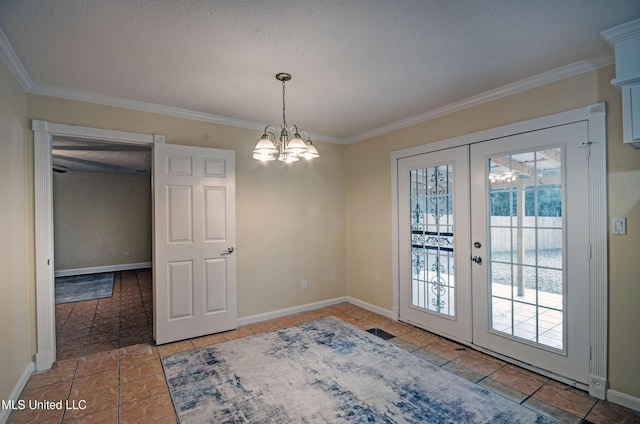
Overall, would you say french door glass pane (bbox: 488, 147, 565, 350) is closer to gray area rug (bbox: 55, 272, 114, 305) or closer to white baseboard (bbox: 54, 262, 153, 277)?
gray area rug (bbox: 55, 272, 114, 305)

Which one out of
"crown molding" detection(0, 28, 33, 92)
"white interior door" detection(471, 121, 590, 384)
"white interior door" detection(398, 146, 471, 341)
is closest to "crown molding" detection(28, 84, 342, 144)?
"crown molding" detection(0, 28, 33, 92)

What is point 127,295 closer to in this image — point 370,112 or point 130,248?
point 130,248

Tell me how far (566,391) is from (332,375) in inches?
73.6

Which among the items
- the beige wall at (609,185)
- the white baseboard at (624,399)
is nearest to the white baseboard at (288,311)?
the beige wall at (609,185)

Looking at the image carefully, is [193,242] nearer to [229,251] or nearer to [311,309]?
[229,251]

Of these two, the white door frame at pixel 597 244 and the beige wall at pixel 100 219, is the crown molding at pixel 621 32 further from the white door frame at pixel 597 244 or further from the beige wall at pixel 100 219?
the beige wall at pixel 100 219

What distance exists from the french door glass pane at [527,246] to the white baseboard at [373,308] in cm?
136

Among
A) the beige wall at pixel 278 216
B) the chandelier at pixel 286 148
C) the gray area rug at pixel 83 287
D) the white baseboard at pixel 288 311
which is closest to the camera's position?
the chandelier at pixel 286 148

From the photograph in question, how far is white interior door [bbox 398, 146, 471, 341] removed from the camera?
11.1 feet

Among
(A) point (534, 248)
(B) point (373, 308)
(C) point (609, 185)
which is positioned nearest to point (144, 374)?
(B) point (373, 308)

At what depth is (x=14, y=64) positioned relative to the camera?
95.1 inches

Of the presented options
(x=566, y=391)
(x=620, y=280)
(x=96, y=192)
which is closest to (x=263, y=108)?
(x=620, y=280)

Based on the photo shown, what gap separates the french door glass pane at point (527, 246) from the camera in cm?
269

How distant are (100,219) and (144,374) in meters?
6.58
